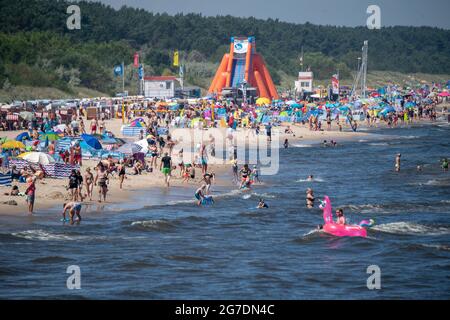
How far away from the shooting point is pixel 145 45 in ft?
400

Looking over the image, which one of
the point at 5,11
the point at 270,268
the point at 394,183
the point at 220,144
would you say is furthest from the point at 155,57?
the point at 270,268

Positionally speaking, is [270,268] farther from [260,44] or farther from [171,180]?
[260,44]

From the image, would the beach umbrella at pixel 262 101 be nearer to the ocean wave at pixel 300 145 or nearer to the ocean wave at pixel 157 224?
the ocean wave at pixel 300 145

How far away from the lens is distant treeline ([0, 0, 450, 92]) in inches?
2926

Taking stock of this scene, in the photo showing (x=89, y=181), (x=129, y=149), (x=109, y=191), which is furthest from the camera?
(x=129, y=149)

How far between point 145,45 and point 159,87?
175 ft

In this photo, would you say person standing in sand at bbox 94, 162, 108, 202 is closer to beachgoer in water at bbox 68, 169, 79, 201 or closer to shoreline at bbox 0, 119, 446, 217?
shoreline at bbox 0, 119, 446, 217

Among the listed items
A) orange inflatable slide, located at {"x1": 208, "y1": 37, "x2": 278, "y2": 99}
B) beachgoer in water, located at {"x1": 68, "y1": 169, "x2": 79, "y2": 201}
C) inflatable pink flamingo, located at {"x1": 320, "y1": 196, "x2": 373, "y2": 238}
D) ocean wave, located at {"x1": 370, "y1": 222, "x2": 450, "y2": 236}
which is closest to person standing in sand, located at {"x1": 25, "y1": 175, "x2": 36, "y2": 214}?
beachgoer in water, located at {"x1": 68, "y1": 169, "x2": 79, "y2": 201}

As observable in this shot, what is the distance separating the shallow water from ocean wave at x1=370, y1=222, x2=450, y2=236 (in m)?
0.03

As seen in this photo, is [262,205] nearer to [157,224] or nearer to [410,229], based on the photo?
[157,224]

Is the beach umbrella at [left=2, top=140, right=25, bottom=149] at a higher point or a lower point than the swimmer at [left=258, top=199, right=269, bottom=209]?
higher

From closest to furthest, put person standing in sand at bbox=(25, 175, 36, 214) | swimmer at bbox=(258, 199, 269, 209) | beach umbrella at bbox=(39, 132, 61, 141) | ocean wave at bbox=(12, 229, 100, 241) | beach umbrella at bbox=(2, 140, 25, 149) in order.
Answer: ocean wave at bbox=(12, 229, 100, 241)
person standing in sand at bbox=(25, 175, 36, 214)
swimmer at bbox=(258, 199, 269, 209)
beach umbrella at bbox=(2, 140, 25, 149)
beach umbrella at bbox=(39, 132, 61, 141)

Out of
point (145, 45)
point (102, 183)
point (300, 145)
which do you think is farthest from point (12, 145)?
point (145, 45)
